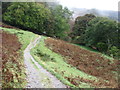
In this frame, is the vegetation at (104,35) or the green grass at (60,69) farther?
the vegetation at (104,35)

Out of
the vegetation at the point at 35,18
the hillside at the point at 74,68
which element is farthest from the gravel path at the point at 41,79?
the vegetation at the point at 35,18

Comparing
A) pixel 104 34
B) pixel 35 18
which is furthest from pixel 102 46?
pixel 35 18

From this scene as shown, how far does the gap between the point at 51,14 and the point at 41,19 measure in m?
5.31

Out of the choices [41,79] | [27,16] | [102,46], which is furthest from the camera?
[27,16]

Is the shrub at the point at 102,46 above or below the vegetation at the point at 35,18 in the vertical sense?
below

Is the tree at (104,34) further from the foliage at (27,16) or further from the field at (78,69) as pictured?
the field at (78,69)

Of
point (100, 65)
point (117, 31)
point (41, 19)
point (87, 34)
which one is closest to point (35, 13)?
point (41, 19)

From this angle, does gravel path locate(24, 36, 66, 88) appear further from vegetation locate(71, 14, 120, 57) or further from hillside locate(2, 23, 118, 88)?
vegetation locate(71, 14, 120, 57)

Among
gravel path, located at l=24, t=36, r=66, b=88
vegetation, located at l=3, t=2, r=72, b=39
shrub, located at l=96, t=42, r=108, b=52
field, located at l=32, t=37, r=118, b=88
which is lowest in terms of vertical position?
shrub, located at l=96, t=42, r=108, b=52

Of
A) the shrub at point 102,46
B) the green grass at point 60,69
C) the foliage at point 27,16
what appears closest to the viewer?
the green grass at point 60,69

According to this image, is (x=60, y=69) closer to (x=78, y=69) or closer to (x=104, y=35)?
(x=78, y=69)

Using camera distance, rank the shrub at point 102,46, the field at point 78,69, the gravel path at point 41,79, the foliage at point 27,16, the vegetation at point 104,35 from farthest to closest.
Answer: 1. the shrub at point 102,46
2. the foliage at point 27,16
3. the vegetation at point 104,35
4. the field at point 78,69
5. the gravel path at point 41,79

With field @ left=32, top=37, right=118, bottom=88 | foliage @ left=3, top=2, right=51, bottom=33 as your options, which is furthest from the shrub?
foliage @ left=3, top=2, right=51, bottom=33

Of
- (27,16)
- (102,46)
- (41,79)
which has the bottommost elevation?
(102,46)
